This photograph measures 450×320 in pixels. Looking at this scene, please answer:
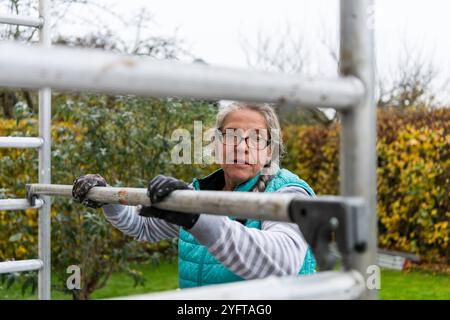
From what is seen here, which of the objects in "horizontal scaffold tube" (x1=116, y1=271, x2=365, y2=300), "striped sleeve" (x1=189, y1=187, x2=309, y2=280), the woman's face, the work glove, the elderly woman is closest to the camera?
"horizontal scaffold tube" (x1=116, y1=271, x2=365, y2=300)

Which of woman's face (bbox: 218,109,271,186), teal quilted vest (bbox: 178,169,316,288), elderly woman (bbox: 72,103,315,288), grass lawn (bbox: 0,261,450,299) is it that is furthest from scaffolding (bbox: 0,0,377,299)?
grass lawn (bbox: 0,261,450,299)

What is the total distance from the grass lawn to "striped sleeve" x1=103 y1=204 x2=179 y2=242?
2.78 m

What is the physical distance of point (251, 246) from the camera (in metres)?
1.57

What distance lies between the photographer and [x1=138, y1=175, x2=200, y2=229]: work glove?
1319 mm

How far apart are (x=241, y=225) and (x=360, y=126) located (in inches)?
29.3

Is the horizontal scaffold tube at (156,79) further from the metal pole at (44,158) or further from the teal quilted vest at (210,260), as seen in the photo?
the metal pole at (44,158)

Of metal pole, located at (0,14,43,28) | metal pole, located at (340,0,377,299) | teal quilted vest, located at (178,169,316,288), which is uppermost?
metal pole, located at (0,14,43,28)

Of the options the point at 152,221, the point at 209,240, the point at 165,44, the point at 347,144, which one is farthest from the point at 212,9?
the point at 347,144

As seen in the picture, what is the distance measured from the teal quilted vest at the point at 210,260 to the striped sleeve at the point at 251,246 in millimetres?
210

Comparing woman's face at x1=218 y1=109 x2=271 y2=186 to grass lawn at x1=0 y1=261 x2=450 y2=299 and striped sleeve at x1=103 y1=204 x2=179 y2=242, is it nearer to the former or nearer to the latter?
striped sleeve at x1=103 y1=204 x2=179 y2=242

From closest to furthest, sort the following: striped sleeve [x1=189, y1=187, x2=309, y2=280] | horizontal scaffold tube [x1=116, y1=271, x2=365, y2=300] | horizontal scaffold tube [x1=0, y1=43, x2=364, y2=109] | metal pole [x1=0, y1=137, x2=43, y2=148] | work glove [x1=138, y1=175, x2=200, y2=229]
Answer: horizontal scaffold tube [x1=0, y1=43, x2=364, y2=109] < horizontal scaffold tube [x1=116, y1=271, x2=365, y2=300] < work glove [x1=138, y1=175, x2=200, y2=229] < striped sleeve [x1=189, y1=187, x2=309, y2=280] < metal pole [x1=0, y1=137, x2=43, y2=148]
